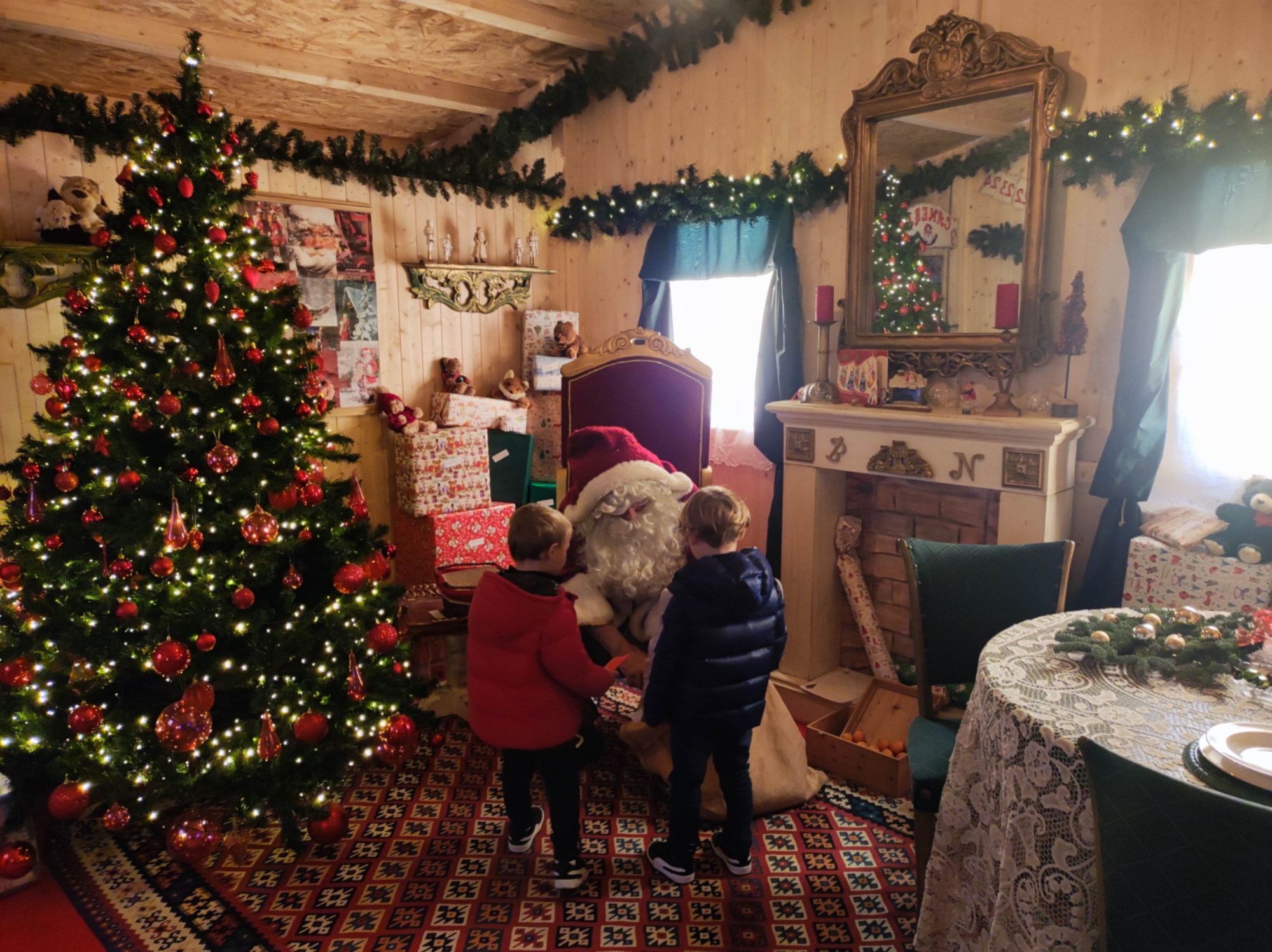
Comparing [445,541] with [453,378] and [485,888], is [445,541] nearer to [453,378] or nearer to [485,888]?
[453,378]

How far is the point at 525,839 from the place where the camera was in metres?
2.23

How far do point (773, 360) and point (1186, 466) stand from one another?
5.41 ft

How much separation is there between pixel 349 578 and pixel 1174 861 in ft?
6.33

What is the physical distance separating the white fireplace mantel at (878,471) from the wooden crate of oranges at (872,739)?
586 millimetres

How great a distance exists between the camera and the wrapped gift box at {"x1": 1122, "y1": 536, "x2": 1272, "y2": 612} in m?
2.38

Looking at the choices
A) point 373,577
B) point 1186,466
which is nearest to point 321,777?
point 373,577

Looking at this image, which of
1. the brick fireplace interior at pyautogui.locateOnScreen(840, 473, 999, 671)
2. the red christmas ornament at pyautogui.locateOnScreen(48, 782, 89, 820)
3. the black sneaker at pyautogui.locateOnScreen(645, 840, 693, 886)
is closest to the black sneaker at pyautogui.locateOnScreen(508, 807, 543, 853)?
the black sneaker at pyautogui.locateOnScreen(645, 840, 693, 886)

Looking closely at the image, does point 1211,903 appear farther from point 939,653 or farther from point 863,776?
point 863,776

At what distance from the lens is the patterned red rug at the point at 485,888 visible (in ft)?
6.36

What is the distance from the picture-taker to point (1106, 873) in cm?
104

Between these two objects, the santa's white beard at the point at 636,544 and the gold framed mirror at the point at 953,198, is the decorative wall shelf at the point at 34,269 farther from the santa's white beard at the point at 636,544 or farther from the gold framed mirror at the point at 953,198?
the gold framed mirror at the point at 953,198

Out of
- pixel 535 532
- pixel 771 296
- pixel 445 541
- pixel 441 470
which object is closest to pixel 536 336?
pixel 441 470

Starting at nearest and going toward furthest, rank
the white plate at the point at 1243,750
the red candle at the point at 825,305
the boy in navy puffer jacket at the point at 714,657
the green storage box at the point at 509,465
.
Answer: the white plate at the point at 1243,750 → the boy in navy puffer jacket at the point at 714,657 → the red candle at the point at 825,305 → the green storage box at the point at 509,465

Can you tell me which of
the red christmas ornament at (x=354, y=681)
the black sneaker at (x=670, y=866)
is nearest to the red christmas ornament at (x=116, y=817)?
the red christmas ornament at (x=354, y=681)
